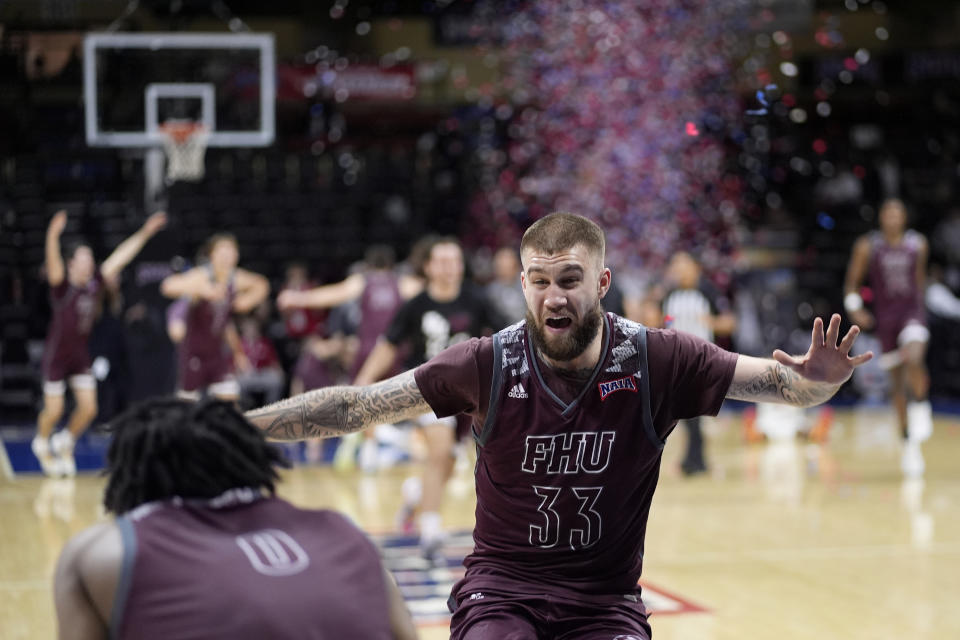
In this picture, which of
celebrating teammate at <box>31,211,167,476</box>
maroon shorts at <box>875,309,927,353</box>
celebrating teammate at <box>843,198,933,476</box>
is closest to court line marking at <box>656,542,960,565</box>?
celebrating teammate at <box>843,198,933,476</box>

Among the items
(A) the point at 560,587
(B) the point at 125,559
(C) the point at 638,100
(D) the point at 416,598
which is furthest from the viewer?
(C) the point at 638,100

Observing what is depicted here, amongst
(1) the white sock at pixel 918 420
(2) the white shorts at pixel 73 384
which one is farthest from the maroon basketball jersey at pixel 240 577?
(2) the white shorts at pixel 73 384

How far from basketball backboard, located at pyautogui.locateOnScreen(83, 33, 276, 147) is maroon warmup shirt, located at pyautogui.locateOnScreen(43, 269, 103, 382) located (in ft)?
10.4

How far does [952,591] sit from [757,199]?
15.1 m

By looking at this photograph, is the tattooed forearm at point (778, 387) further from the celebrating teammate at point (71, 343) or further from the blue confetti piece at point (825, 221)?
the blue confetti piece at point (825, 221)

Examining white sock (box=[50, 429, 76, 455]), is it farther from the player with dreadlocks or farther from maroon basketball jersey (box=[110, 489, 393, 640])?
maroon basketball jersey (box=[110, 489, 393, 640])

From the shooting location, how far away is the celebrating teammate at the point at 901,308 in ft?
35.7

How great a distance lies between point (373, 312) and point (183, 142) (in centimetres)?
474

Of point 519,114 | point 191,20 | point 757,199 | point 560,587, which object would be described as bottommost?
point 560,587

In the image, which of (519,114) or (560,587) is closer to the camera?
(560,587)

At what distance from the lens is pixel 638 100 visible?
642 inches

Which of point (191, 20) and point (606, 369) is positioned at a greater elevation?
point (191, 20)

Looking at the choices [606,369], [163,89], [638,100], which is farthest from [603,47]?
[606,369]

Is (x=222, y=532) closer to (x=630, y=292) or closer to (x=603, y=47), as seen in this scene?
(x=630, y=292)
